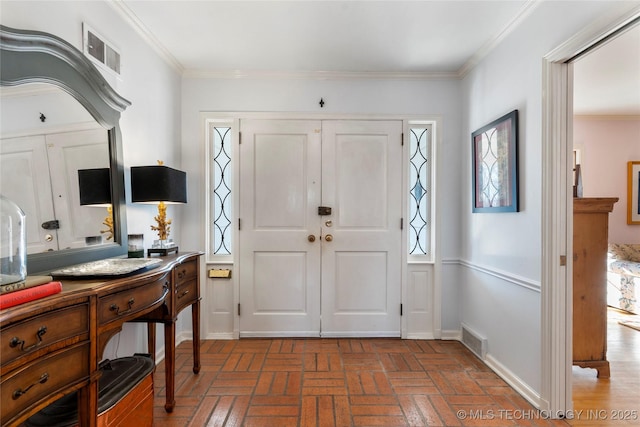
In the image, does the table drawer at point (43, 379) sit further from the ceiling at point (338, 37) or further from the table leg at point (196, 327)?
the ceiling at point (338, 37)

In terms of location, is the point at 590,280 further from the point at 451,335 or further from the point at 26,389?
the point at 26,389

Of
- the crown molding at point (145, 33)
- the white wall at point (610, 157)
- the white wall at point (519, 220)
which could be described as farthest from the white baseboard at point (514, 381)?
the crown molding at point (145, 33)

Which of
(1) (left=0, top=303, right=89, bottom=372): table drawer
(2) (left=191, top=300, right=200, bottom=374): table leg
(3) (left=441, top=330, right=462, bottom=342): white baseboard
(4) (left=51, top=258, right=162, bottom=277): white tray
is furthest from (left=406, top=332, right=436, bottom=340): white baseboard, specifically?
(1) (left=0, top=303, right=89, bottom=372): table drawer

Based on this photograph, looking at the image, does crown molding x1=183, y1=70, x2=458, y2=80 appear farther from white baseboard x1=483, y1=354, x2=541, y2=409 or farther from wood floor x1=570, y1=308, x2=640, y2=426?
wood floor x1=570, y1=308, x2=640, y2=426

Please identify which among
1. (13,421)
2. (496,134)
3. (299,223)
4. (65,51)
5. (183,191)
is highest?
(65,51)

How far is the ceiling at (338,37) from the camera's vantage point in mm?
2070

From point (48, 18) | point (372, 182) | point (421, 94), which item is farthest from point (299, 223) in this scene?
point (48, 18)

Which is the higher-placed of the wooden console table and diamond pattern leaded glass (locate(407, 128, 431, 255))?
diamond pattern leaded glass (locate(407, 128, 431, 255))

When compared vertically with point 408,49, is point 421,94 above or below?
below

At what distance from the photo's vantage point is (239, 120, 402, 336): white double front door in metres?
2.99

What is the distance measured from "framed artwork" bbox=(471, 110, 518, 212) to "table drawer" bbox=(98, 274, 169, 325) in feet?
7.40

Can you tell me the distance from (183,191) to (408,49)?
6.84 ft

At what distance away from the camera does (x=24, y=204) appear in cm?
131

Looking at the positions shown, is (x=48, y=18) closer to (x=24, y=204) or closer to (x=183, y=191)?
(x=24, y=204)
